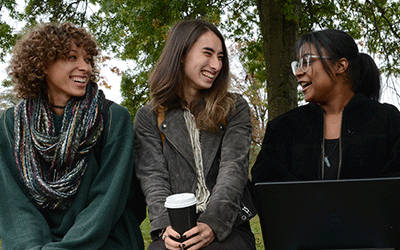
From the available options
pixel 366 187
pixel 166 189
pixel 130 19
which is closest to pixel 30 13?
pixel 130 19

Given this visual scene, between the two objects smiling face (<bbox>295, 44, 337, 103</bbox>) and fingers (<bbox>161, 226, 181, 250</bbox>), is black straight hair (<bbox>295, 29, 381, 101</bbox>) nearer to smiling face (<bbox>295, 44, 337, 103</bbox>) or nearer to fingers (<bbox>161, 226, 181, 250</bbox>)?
smiling face (<bbox>295, 44, 337, 103</bbox>)

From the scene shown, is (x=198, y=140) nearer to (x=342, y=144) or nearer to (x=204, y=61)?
(x=204, y=61)

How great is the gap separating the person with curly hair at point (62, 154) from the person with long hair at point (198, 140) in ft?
0.68

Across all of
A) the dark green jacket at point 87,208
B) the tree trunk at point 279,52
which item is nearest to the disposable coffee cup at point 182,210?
the dark green jacket at point 87,208

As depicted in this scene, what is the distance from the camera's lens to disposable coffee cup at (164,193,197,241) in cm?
220

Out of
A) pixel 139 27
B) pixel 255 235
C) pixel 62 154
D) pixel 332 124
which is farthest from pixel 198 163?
pixel 139 27

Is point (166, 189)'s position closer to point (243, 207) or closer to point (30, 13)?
point (243, 207)

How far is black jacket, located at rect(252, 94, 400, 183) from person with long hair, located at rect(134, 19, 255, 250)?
22 centimetres

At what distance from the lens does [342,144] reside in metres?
2.92

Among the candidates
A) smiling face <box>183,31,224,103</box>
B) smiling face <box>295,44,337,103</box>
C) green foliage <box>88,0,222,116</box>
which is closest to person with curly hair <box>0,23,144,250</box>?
smiling face <box>183,31,224,103</box>

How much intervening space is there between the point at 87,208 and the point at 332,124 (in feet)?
5.82

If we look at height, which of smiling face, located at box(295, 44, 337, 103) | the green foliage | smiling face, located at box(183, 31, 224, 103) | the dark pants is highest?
the green foliage

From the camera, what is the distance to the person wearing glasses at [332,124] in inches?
113

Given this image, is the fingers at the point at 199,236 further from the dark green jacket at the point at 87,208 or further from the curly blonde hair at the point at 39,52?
the curly blonde hair at the point at 39,52
